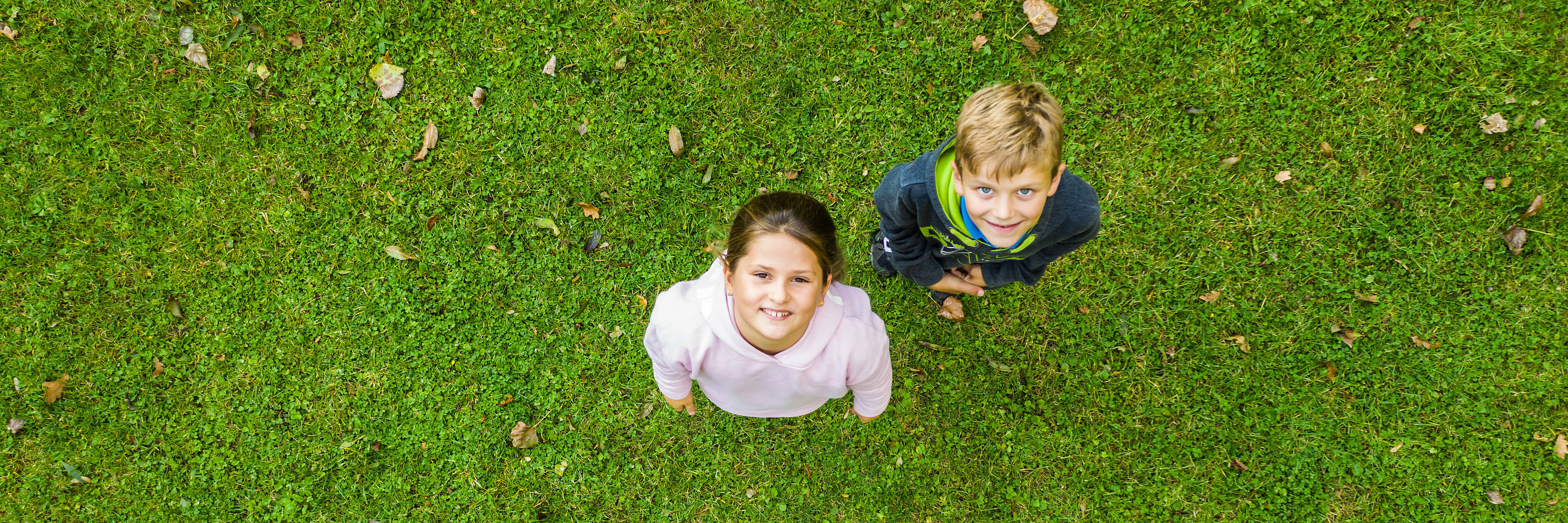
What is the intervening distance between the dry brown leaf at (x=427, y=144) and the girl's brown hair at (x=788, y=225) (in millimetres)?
2976

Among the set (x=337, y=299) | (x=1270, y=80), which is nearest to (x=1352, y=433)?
(x=1270, y=80)

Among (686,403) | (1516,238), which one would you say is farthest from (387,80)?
(1516,238)

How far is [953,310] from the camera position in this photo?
15.9 feet

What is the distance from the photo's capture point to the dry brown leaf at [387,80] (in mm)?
5035

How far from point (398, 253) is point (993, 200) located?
407 centimetres

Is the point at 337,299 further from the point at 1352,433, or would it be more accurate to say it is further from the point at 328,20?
the point at 1352,433

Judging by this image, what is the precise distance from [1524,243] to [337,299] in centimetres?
789

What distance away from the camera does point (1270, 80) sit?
4859 mm

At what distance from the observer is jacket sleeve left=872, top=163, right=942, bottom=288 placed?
3348mm

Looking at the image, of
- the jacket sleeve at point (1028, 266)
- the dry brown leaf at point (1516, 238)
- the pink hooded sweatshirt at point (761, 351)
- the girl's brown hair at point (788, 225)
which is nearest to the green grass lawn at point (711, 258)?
the dry brown leaf at point (1516, 238)

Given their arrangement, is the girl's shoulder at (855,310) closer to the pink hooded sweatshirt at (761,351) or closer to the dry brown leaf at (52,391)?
the pink hooded sweatshirt at (761,351)

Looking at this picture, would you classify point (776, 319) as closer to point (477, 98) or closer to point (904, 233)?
point (904, 233)

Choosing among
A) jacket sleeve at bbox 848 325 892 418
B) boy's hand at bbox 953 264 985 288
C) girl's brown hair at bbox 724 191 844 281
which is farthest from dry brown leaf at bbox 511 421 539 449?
boy's hand at bbox 953 264 985 288

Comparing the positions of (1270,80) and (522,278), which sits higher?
(1270,80)
